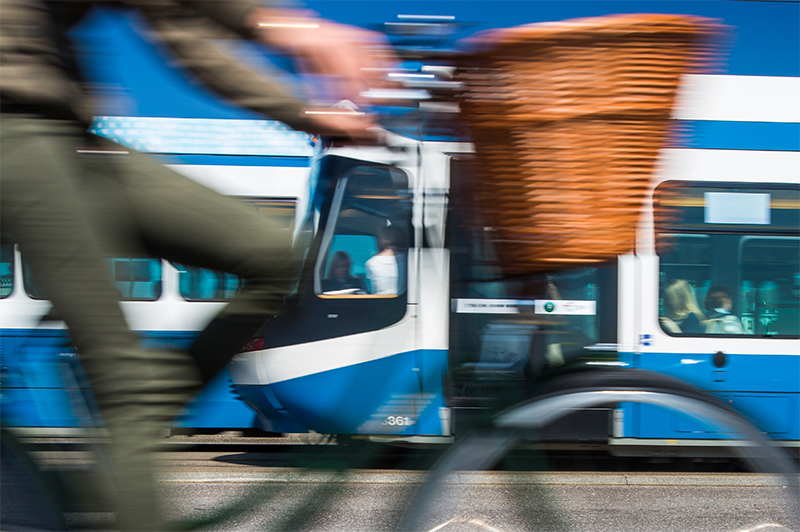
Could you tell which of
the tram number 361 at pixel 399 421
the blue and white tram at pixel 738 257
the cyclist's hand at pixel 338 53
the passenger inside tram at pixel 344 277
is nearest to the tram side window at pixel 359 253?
the passenger inside tram at pixel 344 277

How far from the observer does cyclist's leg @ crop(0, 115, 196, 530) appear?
0.80 meters

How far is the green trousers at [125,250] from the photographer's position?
0.80 metres

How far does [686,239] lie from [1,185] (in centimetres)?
451

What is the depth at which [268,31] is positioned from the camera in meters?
0.89

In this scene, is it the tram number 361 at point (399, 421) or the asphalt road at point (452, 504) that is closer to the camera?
the asphalt road at point (452, 504)

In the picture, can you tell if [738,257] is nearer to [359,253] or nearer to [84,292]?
[359,253]

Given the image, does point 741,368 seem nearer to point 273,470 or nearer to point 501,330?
point 501,330

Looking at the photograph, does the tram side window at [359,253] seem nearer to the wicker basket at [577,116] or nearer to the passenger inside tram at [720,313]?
the passenger inside tram at [720,313]

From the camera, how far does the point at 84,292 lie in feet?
2.73

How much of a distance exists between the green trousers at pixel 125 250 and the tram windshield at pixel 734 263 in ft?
13.5

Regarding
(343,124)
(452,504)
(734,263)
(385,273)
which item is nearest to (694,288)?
(734,263)

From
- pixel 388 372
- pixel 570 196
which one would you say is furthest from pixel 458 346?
pixel 570 196

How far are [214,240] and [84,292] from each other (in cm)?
20

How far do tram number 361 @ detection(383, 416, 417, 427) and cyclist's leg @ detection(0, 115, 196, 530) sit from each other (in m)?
0.56
